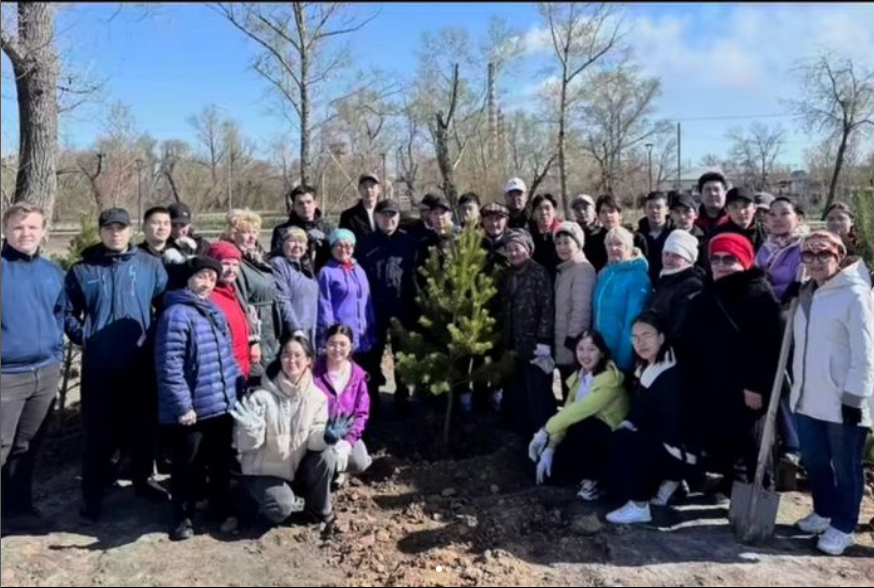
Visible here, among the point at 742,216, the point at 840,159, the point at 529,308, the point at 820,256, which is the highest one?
the point at 840,159

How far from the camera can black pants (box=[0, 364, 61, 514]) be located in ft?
16.9

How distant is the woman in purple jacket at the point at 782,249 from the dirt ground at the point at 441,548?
5.42 feet

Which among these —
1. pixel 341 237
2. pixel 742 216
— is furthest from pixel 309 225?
pixel 742 216

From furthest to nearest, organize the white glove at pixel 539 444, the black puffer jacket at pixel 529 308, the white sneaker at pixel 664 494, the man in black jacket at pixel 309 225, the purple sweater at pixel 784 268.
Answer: the man in black jacket at pixel 309 225
the black puffer jacket at pixel 529 308
the white glove at pixel 539 444
the purple sweater at pixel 784 268
the white sneaker at pixel 664 494

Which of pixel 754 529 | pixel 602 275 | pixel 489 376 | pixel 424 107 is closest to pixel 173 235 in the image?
pixel 489 376

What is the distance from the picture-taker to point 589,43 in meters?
25.7

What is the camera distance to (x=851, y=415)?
16.1 feet

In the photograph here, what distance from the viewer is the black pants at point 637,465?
561cm

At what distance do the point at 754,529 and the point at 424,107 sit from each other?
22.4 meters

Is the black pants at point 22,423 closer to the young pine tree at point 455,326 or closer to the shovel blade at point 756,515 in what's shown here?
the young pine tree at point 455,326

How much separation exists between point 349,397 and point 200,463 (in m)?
1.13

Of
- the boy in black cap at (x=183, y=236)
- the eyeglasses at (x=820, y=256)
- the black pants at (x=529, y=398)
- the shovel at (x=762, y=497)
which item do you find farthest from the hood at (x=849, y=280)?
the boy in black cap at (x=183, y=236)

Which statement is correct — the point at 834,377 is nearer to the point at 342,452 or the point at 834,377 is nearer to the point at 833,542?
the point at 833,542

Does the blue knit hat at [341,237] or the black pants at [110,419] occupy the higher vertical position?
the blue knit hat at [341,237]
